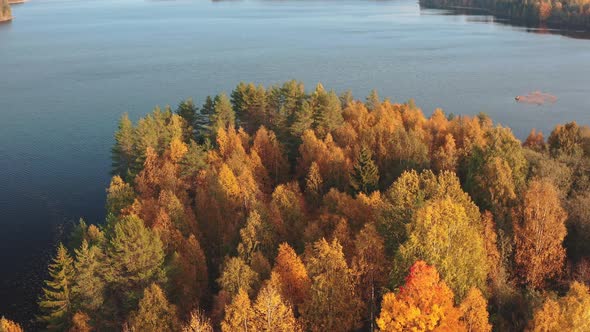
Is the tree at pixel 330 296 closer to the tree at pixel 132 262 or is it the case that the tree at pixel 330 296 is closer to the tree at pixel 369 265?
the tree at pixel 369 265

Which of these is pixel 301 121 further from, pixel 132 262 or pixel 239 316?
pixel 239 316

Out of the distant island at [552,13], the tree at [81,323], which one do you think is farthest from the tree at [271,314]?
the distant island at [552,13]

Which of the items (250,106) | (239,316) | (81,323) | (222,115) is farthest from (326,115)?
(239,316)

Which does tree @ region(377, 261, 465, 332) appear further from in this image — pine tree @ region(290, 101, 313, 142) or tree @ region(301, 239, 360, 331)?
pine tree @ region(290, 101, 313, 142)

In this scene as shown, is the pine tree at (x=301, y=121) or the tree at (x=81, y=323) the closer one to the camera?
the tree at (x=81, y=323)

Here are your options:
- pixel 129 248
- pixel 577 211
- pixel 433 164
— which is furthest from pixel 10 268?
pixel 577 211

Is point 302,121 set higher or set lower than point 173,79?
lower
